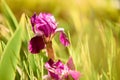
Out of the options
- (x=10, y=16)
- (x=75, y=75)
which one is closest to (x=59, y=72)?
(x=75, y=75)

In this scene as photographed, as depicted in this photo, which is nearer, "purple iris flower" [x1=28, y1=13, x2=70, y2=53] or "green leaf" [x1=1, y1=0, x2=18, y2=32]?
"purple iris flower" [x1=28, y1=13, x2=70, y2=53]

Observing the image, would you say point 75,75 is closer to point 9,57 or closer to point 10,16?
point 9,57

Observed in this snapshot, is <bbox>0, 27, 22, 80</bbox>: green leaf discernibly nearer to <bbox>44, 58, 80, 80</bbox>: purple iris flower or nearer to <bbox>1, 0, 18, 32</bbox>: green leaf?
<bbox>44, 58, 80, 80</bbox>: purple iris flower

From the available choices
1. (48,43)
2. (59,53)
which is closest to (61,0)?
(59,53)

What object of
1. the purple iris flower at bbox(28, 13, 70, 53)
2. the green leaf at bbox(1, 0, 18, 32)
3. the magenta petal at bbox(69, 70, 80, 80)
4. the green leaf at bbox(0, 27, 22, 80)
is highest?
the green leaf at bbox(1, 0, 18, 32)

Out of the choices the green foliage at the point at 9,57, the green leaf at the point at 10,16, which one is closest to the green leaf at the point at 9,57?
the green foliage at the point at 9,57

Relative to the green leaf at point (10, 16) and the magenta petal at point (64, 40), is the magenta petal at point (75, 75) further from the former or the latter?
the green leaf at point (10, 16)

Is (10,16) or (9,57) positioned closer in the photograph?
(9,57)

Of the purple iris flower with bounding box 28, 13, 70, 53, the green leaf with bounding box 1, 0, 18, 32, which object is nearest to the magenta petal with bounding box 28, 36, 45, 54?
the purple iris flower with bounding box 28, 13, 70, 53

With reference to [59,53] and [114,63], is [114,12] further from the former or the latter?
[114,63]
